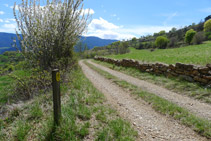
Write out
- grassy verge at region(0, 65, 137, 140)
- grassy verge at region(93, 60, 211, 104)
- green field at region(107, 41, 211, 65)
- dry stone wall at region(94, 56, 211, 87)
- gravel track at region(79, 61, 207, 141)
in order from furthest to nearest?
green field at region(107, 41, 211, 65) < dry stone wall at region(94, 56, 211, 87) < grassy verge at region(93, 60, 211, 104) < gravel track at region(79, 61, 207, 141) < grassy verge at region(0, 65, 137, 140)

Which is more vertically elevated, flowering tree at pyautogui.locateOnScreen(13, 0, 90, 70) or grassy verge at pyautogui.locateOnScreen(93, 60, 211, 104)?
flowering tree at pyautogui.locateOnScreen(13, 0, 90, 70)

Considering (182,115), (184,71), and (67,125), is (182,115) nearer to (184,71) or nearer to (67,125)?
(67,125)

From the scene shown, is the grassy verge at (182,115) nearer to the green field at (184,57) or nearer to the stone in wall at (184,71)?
the stone in wall at (184,71)

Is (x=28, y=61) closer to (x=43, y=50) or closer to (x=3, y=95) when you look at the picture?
(x=43, y=50)

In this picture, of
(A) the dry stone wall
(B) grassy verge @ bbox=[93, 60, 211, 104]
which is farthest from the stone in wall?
(B) grassy verge @ bbox=[93, 60, 211, 104]

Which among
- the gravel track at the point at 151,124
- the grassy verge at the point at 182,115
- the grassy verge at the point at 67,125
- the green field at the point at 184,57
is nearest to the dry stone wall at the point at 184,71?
the green field at the point at 184,57

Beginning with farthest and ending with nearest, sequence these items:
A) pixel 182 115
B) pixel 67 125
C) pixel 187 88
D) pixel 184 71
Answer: pixel 184 71
pixel 187 88
pixel 182 115
pixel 67 125

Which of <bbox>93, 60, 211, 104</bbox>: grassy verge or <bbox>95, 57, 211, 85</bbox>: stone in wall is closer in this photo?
<bbox>93, 60, 211, 104</bbox>: grassy verge

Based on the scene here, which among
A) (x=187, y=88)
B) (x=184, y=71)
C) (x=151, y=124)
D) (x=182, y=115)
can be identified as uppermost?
(x=184, y=71)

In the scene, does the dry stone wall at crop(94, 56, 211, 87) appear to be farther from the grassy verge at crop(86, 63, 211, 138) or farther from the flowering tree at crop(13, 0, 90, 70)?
the flowering tree at crop(13, 0, 90, 70)

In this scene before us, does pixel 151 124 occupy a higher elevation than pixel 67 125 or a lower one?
lower

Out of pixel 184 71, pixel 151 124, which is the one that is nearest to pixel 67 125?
pixel 151 124

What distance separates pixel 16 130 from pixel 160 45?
71924 millimetres

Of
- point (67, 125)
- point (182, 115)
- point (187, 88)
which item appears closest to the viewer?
point (67, 125)
